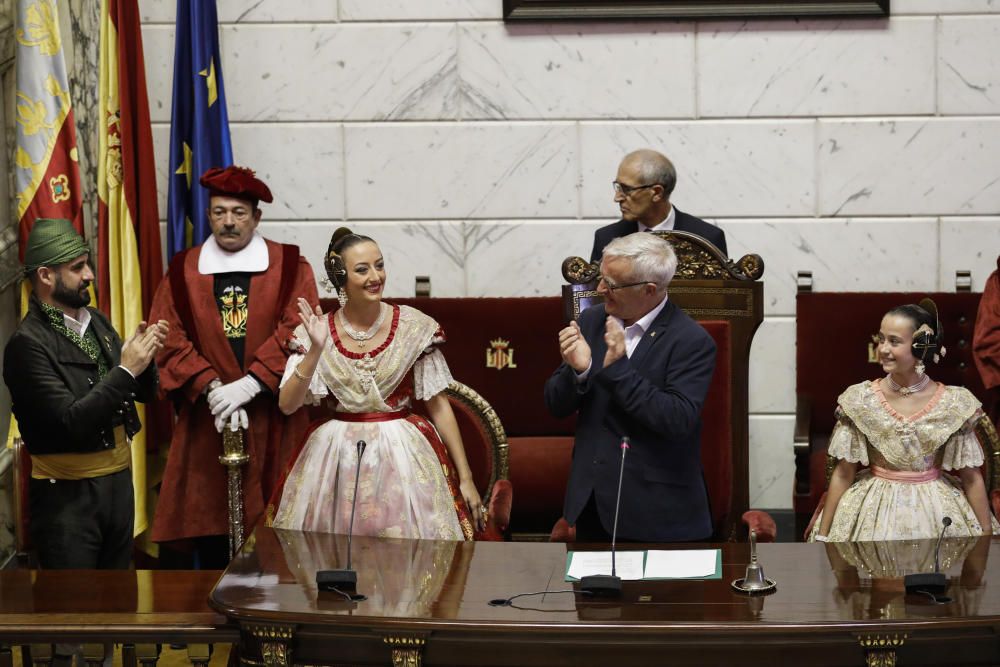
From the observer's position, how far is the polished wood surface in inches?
124

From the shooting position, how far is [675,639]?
116 inches

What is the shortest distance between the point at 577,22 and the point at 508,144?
63cm

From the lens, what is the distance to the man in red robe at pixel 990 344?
4.98 metres

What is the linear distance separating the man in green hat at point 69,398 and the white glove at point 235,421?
0.40m

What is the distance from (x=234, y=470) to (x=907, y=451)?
227 centimetres

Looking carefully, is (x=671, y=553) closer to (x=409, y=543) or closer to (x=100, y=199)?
(x=409, y=543)

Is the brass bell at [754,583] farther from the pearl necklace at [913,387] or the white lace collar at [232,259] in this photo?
the white lace collar at [232,259]

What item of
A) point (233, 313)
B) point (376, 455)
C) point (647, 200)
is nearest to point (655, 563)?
point (376, 455)

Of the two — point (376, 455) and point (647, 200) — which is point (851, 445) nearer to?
point (647, 200)

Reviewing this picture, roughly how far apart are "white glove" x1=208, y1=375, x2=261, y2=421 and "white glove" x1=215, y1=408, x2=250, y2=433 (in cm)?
1

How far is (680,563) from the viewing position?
135 inches

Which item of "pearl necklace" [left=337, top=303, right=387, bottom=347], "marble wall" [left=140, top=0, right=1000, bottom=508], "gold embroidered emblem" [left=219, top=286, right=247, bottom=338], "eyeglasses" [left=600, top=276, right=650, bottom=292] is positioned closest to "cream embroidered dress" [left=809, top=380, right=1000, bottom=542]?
"eyeglasses" [left=600, top=276, right=650, bottom=292]

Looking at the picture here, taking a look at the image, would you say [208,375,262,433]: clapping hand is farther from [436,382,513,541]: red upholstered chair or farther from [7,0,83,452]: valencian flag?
[7,0,83,452]: valencian flag

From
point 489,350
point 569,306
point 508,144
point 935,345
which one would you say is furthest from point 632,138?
point 935,345
